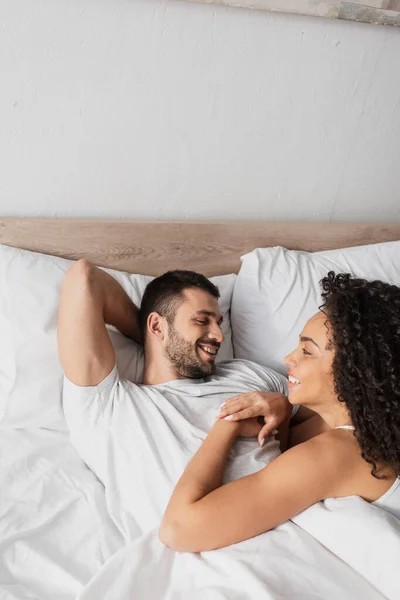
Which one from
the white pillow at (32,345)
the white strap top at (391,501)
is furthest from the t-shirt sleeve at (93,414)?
the white strap top at (391,501)

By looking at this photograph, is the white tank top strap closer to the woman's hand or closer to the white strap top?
the white strap top

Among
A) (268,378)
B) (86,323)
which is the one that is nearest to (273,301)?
(268,378)

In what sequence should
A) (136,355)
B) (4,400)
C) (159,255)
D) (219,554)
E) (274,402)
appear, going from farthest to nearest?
(159,255) < (136,355) < (4,400) < (274,402) < (219,554)

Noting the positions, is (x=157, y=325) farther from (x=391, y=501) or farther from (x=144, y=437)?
(x=391, y=501)


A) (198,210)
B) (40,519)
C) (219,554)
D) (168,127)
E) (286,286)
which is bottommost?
(40,519)

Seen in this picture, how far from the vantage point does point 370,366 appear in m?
1.24

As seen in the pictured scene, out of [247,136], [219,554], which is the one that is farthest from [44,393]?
[247,136]

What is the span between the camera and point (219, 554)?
1183 mm

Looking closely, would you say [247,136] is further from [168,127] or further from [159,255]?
[159,255]

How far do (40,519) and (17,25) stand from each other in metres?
Result: 1.14

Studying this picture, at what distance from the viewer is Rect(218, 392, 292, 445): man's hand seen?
1422mm

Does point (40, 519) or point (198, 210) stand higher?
point (198, 210)

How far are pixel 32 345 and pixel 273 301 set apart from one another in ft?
2.28

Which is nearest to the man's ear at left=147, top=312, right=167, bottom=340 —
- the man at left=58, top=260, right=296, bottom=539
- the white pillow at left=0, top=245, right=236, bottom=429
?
the man at left=58, top=260, right=296, bottom=539
